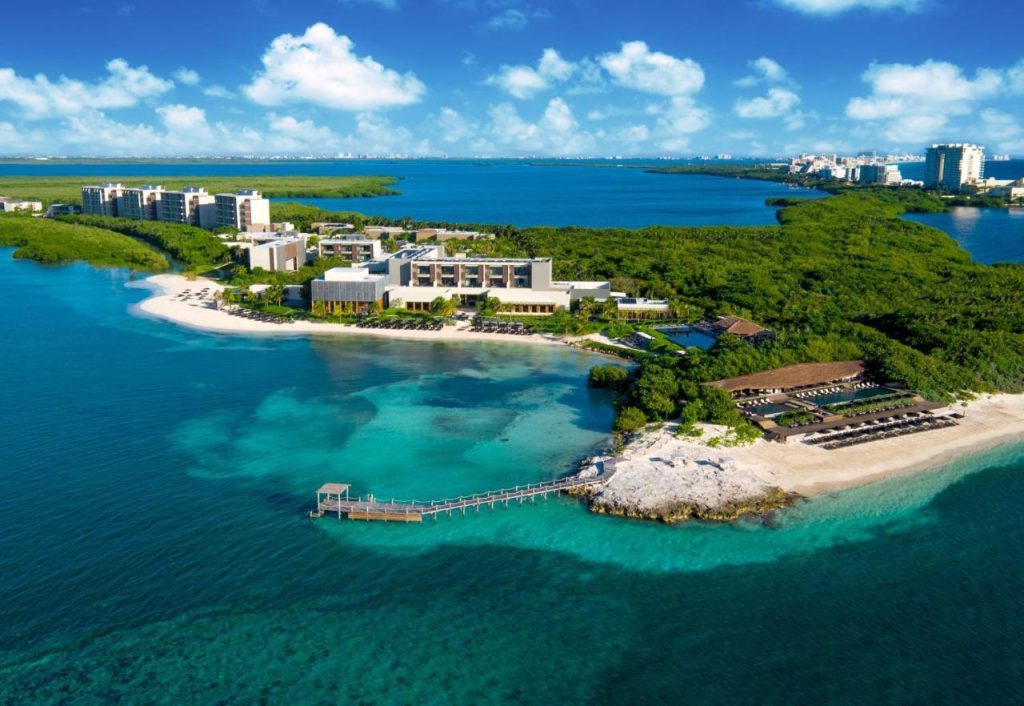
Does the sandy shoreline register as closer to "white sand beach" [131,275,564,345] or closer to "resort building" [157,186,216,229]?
"white sand beach" [131,275,564,345]

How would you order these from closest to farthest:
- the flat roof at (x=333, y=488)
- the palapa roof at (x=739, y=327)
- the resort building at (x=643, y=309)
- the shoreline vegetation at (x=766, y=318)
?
1. the flat roof at (x=333, y=488)
2. the shoreline vegetation at (x=766, y=318)
3. the palapa roof at (x=739, y=327)
4. the resort building at (x=643, y=309)

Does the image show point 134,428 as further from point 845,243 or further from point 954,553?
point 845,243

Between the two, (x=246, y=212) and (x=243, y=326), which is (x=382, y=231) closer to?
(x=246, y=212)

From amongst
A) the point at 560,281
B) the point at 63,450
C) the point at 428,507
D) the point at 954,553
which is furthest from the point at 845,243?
the point at 63,450

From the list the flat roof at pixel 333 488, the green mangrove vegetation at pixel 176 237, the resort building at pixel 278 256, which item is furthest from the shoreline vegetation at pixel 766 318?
the flat roof at pixel 333 488

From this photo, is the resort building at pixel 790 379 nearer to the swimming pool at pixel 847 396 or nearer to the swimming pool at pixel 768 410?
the swimming pool at pixel 847 396

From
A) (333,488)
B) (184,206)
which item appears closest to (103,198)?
(184,206)

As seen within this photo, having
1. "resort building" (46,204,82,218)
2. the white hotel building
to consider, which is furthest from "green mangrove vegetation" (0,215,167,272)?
"resort building" (46,204,82,218)
